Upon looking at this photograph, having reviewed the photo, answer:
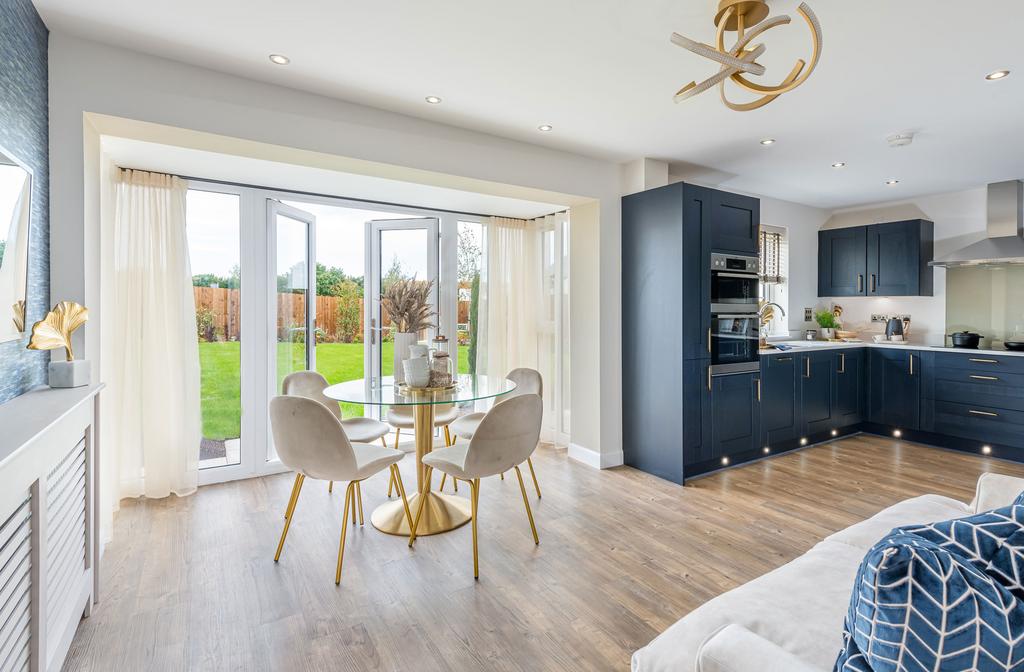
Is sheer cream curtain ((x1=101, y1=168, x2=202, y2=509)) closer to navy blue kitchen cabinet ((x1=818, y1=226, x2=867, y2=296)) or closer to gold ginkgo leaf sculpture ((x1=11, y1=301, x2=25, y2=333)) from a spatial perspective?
gold ginkgo leaf sculpture ((x1=11, y1=301, x2=25, y2=333))

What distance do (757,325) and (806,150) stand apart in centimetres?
142

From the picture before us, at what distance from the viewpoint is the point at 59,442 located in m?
1.62

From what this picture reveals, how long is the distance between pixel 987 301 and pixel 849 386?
5.00ft

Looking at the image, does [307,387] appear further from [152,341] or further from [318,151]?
[318,151]

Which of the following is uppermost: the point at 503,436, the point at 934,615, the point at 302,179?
the point at 302,179

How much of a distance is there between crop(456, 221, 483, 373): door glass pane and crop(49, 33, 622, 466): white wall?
3.51 ft

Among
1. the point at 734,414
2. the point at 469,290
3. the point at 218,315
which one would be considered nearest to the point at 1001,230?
the point at 734,414

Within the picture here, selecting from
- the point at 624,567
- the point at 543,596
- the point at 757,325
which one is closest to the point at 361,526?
the point at 543,596

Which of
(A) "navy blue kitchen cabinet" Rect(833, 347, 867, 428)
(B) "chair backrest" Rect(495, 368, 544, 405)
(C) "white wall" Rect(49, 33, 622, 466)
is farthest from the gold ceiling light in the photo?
(A) "navy blue kitchen cabinet" Rect(833, 347, 867, 428)

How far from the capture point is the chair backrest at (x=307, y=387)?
10.8 ft

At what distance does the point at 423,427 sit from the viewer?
3174 millimetres

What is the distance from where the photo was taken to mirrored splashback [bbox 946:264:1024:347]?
4.78m

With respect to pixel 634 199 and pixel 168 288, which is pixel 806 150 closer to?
pixel 634 199

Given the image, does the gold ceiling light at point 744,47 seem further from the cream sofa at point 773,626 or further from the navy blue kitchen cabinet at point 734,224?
the navy blue kitchen cabinet at point 734,224
